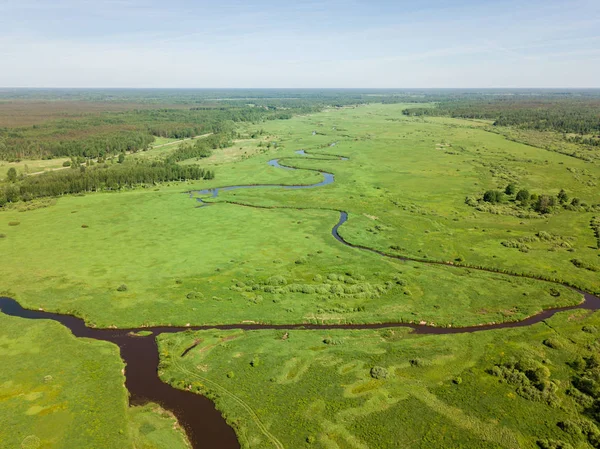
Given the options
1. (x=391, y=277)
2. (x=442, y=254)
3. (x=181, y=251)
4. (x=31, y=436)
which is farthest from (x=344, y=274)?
(x=31, y=436)

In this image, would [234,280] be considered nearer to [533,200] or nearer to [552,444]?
[552,444]

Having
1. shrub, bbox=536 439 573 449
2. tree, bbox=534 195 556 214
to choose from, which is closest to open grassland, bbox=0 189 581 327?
shrub, bbox=536 439 573 449

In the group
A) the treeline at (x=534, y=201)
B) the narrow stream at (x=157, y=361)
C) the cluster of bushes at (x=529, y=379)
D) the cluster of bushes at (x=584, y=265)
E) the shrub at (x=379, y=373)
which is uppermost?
the treeline at (x=534, y=201)

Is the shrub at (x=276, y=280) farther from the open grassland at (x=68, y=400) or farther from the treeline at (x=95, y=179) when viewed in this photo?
the treeline at (x=95, y=179)

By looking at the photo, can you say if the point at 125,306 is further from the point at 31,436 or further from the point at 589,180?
the point at 589,180

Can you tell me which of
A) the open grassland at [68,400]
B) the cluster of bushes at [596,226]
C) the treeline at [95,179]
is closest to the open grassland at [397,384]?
the open grassland at [68,400]

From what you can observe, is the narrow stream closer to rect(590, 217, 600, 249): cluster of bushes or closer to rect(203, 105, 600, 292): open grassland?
rect(203, 105, 600, 292): open grassland
